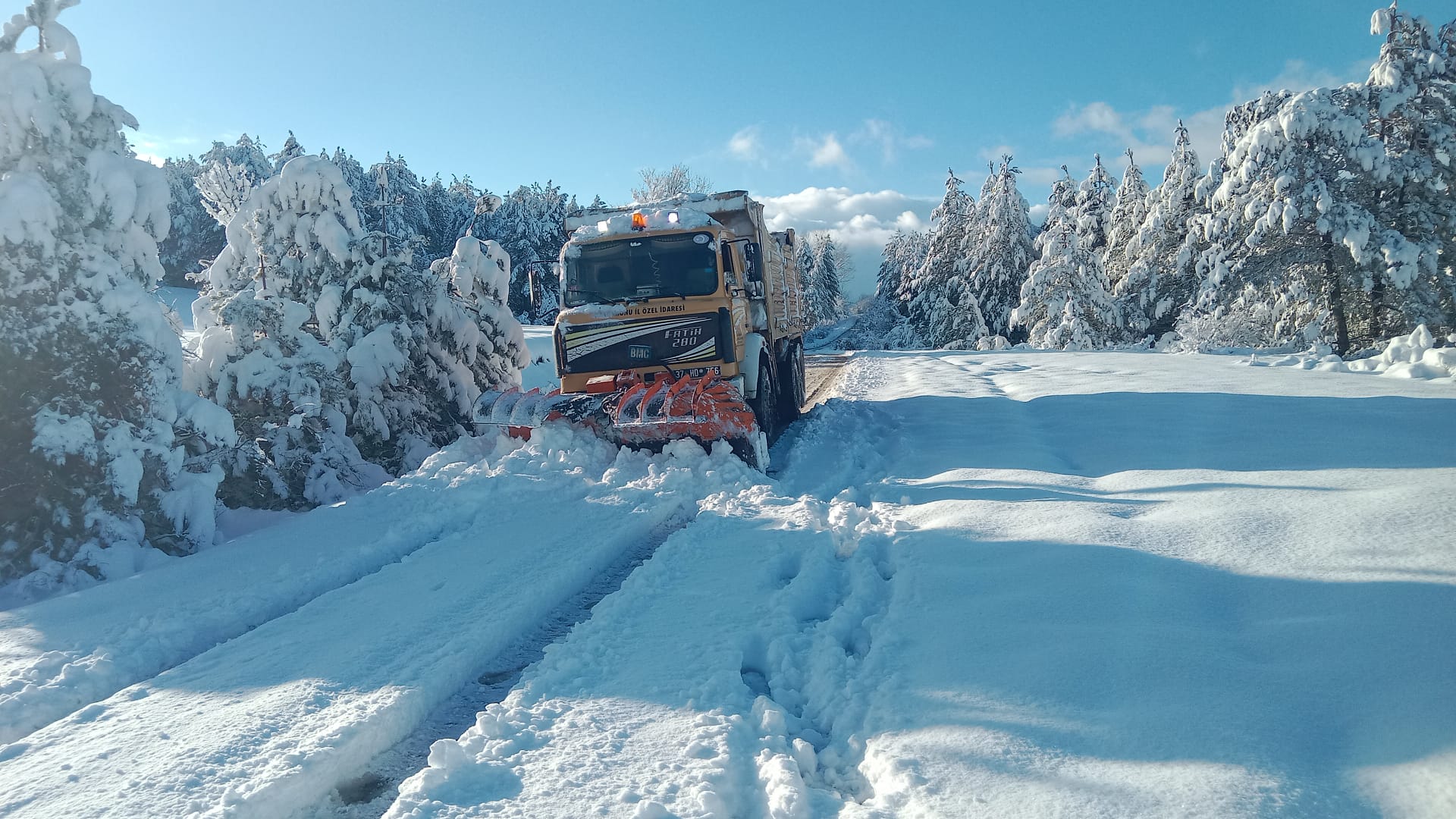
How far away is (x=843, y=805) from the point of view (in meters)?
2.91

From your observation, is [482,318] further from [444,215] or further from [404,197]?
[444,215]

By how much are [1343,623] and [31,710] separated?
6.35 m

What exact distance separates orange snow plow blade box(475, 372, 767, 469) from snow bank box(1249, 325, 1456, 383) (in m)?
8.84

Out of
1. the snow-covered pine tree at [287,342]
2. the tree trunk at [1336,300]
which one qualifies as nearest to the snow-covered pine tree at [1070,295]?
the tree trunk at [1336,300]

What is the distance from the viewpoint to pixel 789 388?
45.6 feet

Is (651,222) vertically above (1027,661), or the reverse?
(651,222)

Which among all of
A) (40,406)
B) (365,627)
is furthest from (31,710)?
(40,406)

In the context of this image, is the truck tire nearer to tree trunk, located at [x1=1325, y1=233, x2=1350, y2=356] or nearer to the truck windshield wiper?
the truck windshield wiper

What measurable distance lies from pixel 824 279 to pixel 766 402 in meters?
76.5

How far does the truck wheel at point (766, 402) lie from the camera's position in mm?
10992

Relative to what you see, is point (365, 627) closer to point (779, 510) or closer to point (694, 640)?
point (694, 640)

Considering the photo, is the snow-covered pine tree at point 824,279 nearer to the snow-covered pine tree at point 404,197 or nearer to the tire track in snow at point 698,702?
the snow-covered pine tree at point 404,197

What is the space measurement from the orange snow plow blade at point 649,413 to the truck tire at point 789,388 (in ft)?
12.4

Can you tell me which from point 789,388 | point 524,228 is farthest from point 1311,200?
point 524,228
